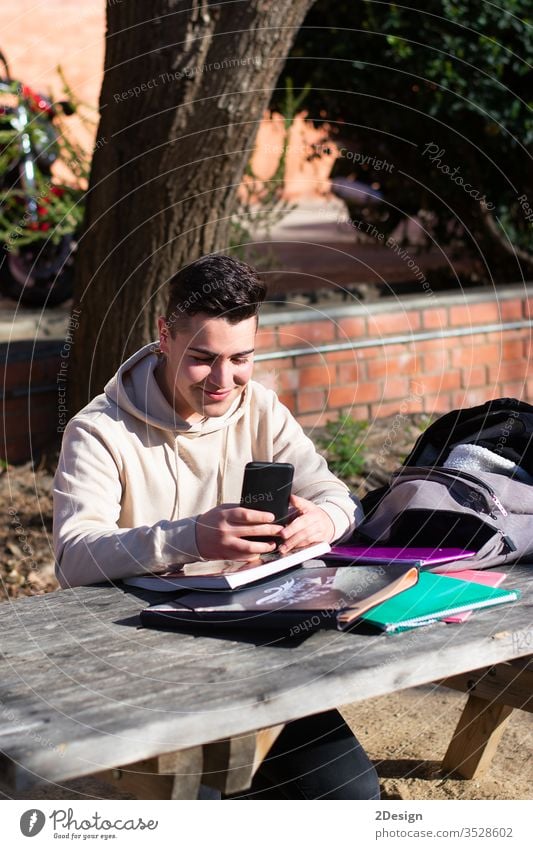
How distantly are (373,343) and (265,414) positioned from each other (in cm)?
273

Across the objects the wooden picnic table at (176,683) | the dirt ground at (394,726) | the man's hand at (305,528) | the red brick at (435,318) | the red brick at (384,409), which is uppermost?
the red brick at (435,318)

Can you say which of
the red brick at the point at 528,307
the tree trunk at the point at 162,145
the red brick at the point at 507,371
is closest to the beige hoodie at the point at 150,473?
the tree trunk at the point at 162,145

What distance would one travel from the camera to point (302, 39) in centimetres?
704

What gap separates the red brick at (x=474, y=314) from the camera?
5.98 m

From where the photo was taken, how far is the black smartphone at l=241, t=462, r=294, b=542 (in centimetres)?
236

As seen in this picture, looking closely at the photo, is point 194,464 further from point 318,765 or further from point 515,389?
point 515,389

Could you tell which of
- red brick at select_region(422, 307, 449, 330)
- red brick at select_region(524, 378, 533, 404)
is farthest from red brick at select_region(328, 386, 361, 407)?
red brick at select_region(524, 378, 533, 404)

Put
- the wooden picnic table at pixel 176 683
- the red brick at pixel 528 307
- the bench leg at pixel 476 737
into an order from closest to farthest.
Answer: the wooden picnic table at pixel 176 683, the bench leg at pixel 476 737, the red brick at pixel 528 307

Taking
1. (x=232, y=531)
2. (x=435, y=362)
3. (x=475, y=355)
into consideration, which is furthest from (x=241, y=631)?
(x=475, y=355)

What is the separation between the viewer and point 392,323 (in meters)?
5.70

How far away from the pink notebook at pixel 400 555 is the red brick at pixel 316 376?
271 centimetres

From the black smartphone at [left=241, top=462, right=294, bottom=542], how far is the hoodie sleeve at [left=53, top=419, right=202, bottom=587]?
0.14m

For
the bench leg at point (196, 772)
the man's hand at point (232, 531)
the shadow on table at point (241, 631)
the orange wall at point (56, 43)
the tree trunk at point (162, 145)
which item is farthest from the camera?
the orange wall at point (56, 43)

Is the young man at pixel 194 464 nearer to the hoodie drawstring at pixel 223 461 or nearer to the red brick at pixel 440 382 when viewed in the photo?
the hoodie drawstring at pixel 223 461
